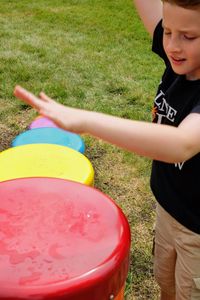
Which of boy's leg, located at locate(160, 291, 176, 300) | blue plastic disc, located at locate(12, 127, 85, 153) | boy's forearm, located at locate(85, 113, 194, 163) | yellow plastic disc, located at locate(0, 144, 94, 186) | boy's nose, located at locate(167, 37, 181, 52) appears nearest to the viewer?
boy's forearm, located at locate(85, 113, 194, 163)

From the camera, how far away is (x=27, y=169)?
195cm

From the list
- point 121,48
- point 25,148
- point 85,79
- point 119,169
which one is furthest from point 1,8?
point 25,148

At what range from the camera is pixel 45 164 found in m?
2.00

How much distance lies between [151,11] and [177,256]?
80 centimetres

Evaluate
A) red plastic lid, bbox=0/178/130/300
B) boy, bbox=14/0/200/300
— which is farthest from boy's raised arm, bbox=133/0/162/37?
red plastic lid, bbox=0/178/130/300

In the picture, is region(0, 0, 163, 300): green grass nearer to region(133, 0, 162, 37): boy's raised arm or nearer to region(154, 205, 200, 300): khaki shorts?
region(154, 205, 200, 300): khaki shorts

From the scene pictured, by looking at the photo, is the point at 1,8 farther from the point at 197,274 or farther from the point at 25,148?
the point at 197,274

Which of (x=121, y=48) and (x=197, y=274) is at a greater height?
(x=197, y=274)

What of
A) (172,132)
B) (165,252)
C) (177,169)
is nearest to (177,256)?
(165,252)

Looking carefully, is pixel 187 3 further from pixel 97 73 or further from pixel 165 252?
pixel 97 73

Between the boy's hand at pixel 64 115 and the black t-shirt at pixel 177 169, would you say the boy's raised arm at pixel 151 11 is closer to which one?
the black t-shirt at pixel 177 169

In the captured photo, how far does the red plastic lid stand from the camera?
1.13m

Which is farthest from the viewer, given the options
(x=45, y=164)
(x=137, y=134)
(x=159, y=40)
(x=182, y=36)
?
(x=45, y=164)

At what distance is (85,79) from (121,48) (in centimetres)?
97
